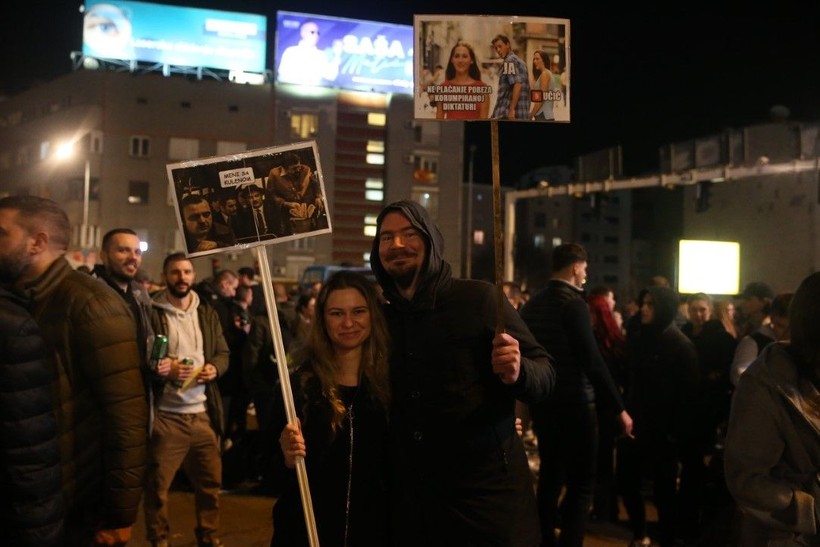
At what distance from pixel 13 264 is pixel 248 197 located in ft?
3.32

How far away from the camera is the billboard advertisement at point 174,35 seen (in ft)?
145

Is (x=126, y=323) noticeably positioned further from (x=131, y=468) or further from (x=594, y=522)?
(x=594, y=522)

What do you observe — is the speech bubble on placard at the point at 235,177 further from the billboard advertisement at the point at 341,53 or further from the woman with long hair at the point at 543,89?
the billboard advertisement at the point at 341,53

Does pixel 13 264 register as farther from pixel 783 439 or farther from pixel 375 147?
pixel 375 147

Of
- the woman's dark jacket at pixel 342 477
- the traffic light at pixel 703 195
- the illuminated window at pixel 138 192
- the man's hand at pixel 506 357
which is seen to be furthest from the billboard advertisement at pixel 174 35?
the man's hand at pixel 506 357

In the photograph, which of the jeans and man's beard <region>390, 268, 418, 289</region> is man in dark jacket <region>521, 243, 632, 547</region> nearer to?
man's beard <region>390, 268, 418, 289</region>

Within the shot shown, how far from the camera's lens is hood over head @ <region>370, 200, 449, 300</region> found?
10.7ft

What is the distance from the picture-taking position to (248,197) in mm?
3438

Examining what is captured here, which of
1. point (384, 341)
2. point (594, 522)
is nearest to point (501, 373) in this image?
point (384, 341)

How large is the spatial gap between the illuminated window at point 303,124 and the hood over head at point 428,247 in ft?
154

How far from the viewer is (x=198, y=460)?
5.71 meters

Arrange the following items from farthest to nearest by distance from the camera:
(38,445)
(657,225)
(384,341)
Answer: (657,225) → (384,341) → (38,445)

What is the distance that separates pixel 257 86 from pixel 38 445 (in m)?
47.3

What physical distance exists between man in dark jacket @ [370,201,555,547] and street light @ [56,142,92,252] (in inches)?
1661
